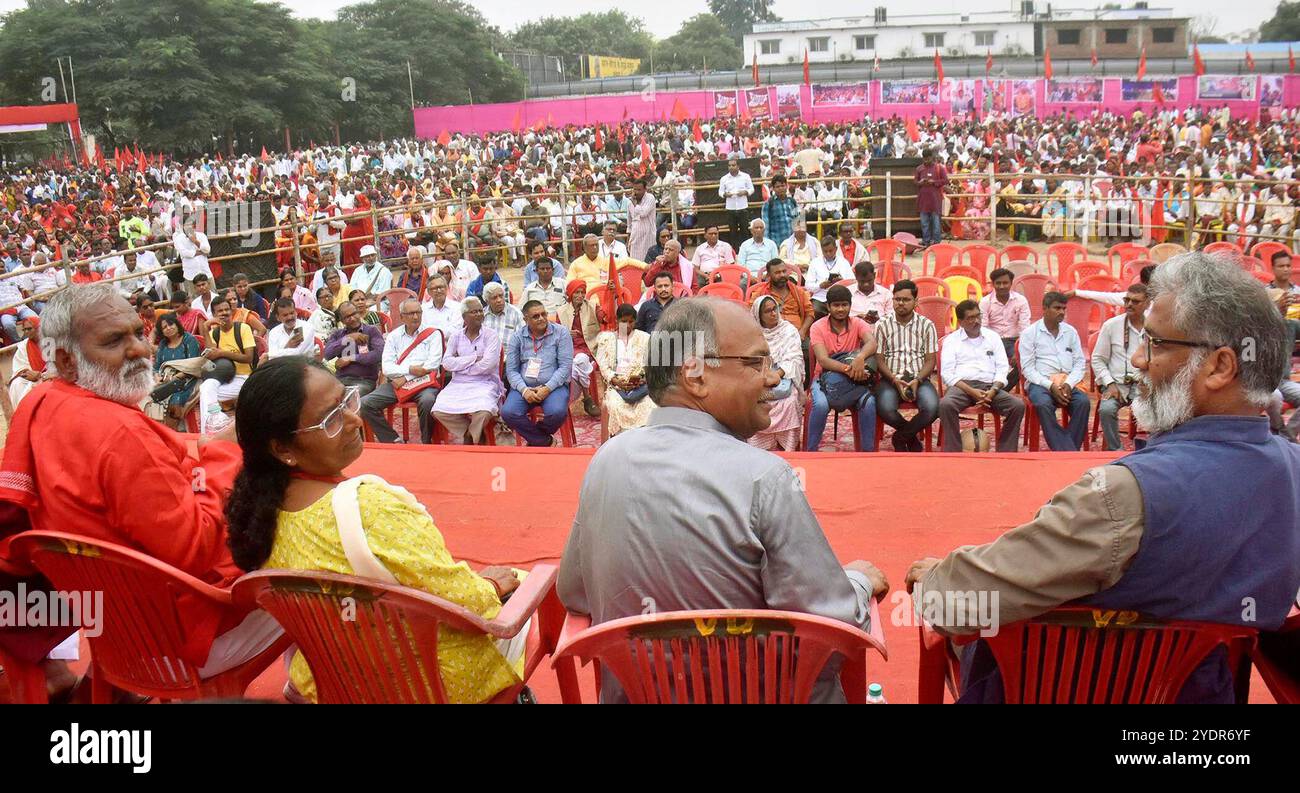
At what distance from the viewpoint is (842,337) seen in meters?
5.80

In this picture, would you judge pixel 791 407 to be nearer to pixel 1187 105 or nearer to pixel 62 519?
pixel 62 519

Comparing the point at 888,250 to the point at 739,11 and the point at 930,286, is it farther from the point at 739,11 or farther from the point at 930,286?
the point at 739,11

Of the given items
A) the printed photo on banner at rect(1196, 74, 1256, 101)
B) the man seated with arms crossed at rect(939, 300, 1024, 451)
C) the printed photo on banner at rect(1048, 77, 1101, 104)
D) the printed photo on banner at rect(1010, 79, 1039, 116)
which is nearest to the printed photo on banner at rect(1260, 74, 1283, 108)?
the printed photo on banner at rect(1196, 74, 1256, 101)

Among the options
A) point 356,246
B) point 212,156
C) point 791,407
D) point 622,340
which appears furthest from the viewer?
point 212,156

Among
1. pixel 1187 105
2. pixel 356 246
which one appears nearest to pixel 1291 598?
pixel 356 246

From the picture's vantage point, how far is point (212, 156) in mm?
31625

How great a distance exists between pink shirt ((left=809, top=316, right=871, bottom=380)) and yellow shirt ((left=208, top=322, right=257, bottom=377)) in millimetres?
3535

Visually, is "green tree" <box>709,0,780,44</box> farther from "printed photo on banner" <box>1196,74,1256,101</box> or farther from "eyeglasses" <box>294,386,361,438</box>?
"eyeglasses" <box>294,386,361,438</box>

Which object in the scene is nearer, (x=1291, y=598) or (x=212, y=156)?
(x=1291, y=598)

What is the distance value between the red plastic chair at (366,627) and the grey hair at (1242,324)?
140cm

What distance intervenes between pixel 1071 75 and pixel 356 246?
27.6 meters

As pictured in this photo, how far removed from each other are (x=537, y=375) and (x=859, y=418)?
185cm

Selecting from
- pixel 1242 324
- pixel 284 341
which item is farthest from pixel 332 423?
pixel 284 341

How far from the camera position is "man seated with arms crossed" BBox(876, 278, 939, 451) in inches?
215
